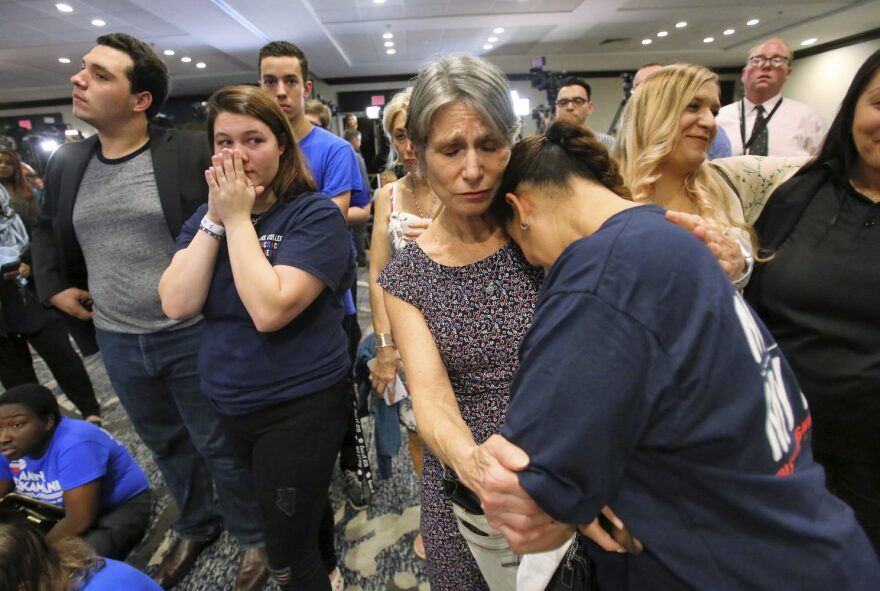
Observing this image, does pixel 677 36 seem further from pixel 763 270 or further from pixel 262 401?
pixel 262 401

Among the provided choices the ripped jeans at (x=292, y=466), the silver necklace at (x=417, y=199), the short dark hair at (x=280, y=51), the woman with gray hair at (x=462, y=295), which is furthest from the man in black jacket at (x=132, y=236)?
the woman with gray hair at (x=462, y=295)

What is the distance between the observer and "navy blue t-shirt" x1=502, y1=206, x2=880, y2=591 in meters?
0.52

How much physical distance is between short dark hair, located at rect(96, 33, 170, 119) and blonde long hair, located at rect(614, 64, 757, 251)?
1550 mm

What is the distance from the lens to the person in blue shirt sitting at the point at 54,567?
115 centimetres

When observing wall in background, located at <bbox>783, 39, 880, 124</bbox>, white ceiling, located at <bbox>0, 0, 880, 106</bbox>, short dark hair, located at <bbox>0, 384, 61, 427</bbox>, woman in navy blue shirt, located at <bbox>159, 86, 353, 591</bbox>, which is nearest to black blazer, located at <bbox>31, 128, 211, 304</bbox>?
woman in navy blue shirt, located at <bbox>159, 86, 353, 591</bbox>

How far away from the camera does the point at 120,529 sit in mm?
1943

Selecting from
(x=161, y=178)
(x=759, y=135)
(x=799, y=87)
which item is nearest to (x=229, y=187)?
(x=161, y=178)

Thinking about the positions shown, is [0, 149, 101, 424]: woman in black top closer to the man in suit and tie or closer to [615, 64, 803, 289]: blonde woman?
[615, 64, 803, 289]: blonde woman

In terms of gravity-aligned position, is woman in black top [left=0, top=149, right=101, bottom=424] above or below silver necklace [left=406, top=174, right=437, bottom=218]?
below

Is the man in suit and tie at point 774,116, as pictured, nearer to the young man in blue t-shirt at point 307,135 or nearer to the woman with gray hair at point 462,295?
the young man in blue t-shirt at point 307,135

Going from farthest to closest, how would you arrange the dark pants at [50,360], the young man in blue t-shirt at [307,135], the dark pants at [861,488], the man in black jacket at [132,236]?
the dark pants at [50,360], the young man in blue t-shirt at [307,135], the man in black jacket at [132,236], the dark pants at [861,488]

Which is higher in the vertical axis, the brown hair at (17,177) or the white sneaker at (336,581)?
the brown hair at (17,177)

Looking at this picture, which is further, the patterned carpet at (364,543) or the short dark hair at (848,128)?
the patterned carpet at (364,543)

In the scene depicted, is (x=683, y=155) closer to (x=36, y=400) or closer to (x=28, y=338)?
(x=36, y=400)
